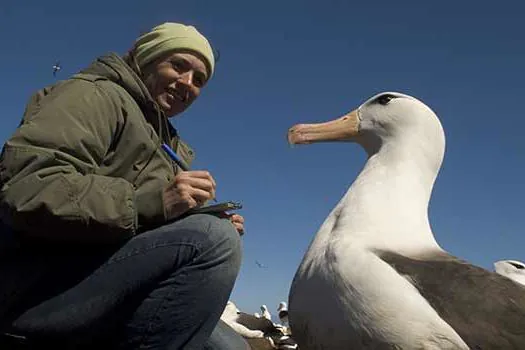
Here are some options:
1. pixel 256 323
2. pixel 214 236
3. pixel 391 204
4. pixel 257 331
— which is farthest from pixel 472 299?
pixel 256 323

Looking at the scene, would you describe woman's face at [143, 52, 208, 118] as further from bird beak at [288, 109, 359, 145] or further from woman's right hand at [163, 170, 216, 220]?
bird beak at [288, 109, 359, 145]

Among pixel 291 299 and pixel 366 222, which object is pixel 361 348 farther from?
pixel 366 222

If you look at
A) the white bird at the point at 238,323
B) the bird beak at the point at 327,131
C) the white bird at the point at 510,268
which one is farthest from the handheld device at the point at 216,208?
the white bird at the point at 238,323

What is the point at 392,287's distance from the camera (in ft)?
7.98

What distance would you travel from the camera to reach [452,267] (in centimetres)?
260

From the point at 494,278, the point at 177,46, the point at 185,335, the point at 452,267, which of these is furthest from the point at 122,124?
the point at 494,278

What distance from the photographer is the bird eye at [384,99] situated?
3.72 metres

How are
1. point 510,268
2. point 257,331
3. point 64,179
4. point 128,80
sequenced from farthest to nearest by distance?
point 257,331, point 510,268, point 128,80, point 64,179

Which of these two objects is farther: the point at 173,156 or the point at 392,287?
the point at 173,156

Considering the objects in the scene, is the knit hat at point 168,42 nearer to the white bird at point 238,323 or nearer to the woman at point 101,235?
the woman at point 101,235

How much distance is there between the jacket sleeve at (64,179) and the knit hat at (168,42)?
674mm

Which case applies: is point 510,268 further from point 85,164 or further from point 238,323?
point 85,164

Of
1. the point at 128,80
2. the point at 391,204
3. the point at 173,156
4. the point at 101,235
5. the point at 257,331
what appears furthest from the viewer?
the point at 257,331

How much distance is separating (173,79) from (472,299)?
5.35ft
